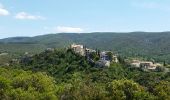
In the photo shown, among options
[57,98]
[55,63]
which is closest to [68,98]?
[57,98]

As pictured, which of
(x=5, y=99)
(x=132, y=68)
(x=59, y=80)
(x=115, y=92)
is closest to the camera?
(x=115, y=92)

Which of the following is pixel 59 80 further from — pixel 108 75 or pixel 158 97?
pixel 158 97

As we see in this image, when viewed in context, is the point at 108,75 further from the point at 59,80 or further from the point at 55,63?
the point at 55,63

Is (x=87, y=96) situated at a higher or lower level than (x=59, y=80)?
higher

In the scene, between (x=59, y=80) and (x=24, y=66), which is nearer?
(x=59, y=80)

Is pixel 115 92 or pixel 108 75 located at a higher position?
pixel 115 92

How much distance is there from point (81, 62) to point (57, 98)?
2697 inches

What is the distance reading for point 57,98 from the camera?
214ft

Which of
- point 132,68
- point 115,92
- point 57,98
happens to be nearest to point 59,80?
point 132,68

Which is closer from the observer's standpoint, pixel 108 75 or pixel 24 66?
pixel 108 75

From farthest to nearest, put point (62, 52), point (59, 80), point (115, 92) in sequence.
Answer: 1. point (62, 52)
2. point (59, 80)
3. point (115, 92)

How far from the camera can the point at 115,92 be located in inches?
2280

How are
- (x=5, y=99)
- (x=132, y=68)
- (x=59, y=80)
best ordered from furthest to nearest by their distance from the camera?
(x=132, y=68) → (x=59, y=80) → (x=5, y=99)

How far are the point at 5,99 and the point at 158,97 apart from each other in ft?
76.5
